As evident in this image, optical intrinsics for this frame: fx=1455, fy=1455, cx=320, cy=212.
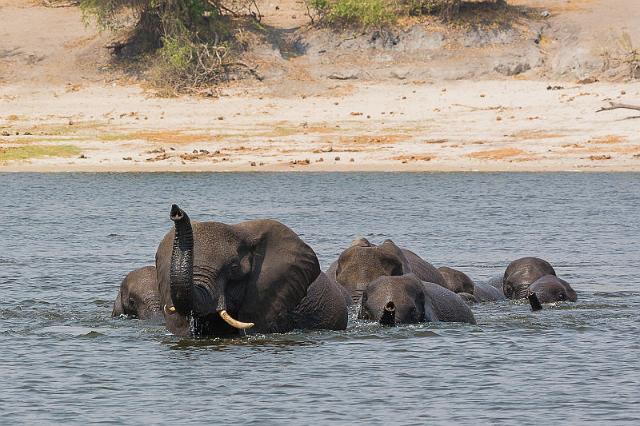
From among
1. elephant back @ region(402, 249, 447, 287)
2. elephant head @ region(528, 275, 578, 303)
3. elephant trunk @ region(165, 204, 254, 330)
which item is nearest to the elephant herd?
elephant trunk @ region(165, 204, 254, 330)

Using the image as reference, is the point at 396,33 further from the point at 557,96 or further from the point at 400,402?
the point at 400,402

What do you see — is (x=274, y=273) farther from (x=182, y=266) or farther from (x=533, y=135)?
(x=533, y=135)

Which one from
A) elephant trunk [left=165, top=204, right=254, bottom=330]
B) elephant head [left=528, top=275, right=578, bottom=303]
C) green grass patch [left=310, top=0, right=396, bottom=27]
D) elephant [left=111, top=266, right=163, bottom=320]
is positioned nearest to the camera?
elephant trunk [left=165, top=204, right=254, bottom=330]

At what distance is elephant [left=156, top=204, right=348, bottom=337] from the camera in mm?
10781

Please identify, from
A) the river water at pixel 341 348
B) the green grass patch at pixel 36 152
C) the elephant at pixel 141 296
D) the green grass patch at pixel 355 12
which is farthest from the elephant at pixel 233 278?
the green grass patch at pixel 355 12

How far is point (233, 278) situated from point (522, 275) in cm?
564

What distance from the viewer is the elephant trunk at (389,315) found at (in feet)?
41.3

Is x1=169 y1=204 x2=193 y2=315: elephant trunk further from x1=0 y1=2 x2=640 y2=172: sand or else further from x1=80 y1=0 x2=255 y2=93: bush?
x1=80 y1=0 x2=255 y2=93: bush

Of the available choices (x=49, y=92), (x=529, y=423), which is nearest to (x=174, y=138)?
(x=49, y=92)

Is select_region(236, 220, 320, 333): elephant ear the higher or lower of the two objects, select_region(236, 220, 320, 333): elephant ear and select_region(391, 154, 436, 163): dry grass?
the higher

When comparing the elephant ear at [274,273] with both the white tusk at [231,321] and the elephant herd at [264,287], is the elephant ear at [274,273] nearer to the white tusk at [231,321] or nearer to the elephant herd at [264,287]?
the elephant herd at [264,287]

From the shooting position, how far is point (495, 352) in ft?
41.4

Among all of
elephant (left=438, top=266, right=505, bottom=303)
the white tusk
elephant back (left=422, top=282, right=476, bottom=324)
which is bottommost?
elephant (left=438, top=266, right=505, bottom=303)

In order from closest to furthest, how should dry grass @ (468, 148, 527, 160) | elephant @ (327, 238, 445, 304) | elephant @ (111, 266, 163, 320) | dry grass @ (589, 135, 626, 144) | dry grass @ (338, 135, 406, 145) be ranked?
elephant @ (111, 266, 163, 320) → elephant @ (327, 238, 445, 304) → dry grass @ (468, 148, 527, 160) → dry grass @ (589, 135, 626, 144) → dry grass @ (338, 135, 406, 145)
